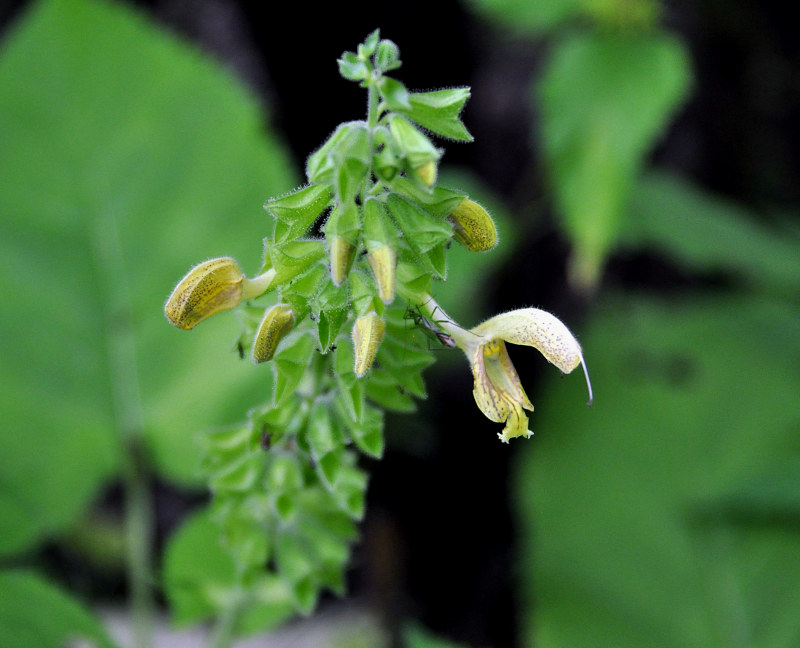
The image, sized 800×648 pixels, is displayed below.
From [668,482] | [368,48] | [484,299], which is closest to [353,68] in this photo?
[368,48]

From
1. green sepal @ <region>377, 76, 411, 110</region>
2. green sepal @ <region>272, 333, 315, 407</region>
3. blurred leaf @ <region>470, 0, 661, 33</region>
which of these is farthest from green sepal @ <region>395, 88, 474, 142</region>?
blurred leaf @ <region>470, 0, 661, 33</region>

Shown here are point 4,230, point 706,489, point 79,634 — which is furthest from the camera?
point 706,489

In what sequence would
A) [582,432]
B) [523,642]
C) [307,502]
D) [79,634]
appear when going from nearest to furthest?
[307,502] < [79,634] < [582,432] < [523,642]

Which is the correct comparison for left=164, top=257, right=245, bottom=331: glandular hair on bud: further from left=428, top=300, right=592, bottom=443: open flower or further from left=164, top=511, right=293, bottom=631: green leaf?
left=164, top=511, right=293, bottom=631: green leaf

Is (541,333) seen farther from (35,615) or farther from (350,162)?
(35,615)

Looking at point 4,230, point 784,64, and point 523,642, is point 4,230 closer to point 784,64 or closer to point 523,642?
point 523,642

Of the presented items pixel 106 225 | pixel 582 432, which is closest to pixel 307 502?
pixel 106 225
